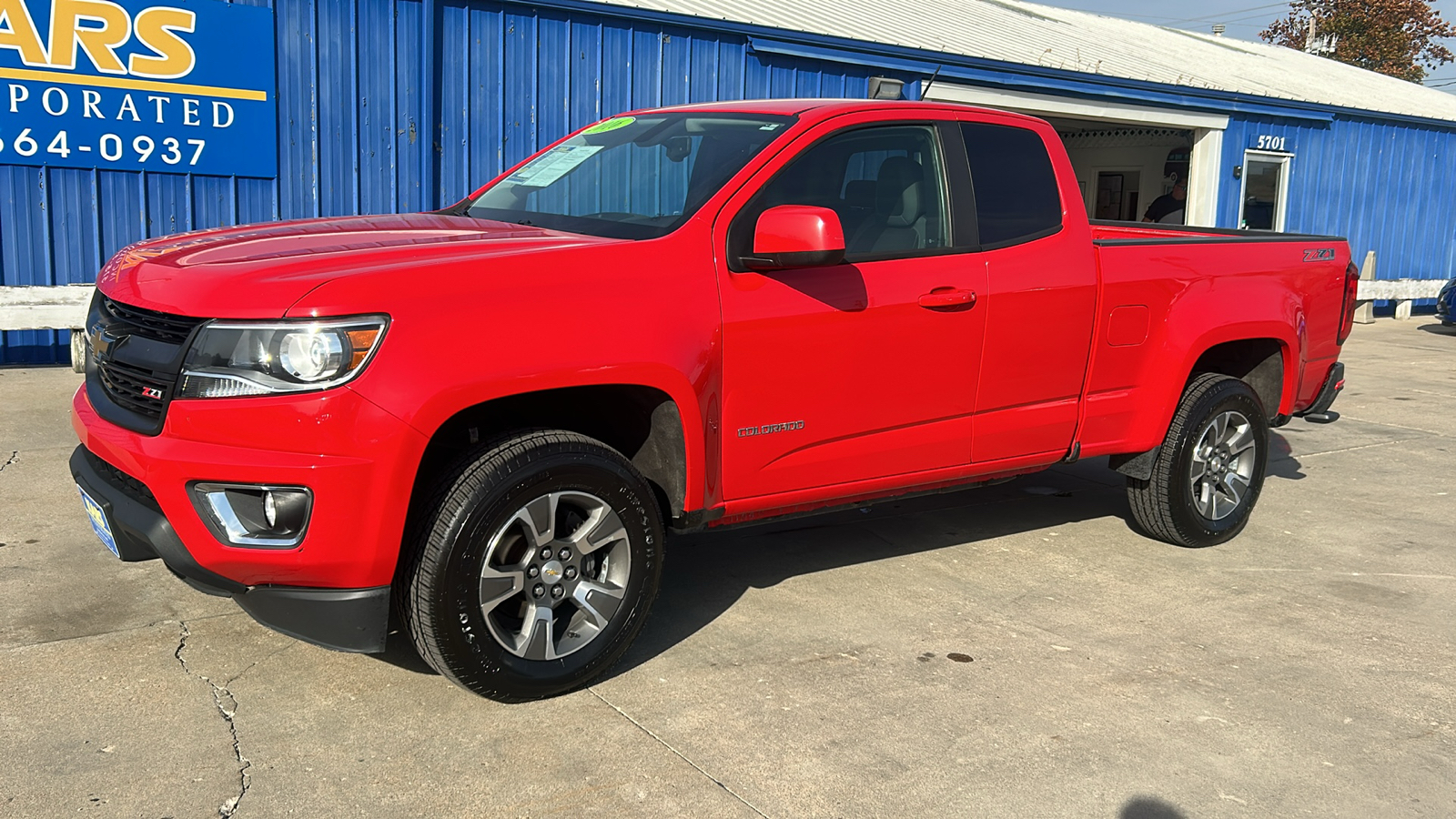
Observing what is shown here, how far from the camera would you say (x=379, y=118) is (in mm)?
10312

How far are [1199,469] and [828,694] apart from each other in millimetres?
2653

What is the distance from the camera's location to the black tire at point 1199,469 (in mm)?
5402

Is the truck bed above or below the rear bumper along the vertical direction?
above

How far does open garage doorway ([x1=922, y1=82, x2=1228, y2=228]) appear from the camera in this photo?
49.0 ft

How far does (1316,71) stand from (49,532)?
2464cm

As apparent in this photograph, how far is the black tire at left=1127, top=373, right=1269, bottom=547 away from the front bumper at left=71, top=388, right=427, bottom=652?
3.59 meters

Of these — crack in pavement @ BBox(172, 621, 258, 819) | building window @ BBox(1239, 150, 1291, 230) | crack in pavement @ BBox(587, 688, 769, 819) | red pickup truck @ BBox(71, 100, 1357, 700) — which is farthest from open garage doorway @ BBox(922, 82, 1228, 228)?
crack in pavement @ BBox(172, 621, 258, 819)

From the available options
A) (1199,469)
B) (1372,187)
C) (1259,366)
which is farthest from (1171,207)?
(1199,469)

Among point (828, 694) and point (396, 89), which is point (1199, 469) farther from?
point (396, 89)

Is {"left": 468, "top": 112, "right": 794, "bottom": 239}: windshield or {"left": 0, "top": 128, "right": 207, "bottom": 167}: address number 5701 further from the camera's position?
{"left": 0, "top": 128, "right": 207, "bottom": 167}: address number 5701

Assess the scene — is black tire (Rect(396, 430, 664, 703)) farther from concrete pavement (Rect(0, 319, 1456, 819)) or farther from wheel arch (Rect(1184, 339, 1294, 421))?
wheel arch (Rect(1184, 339, 1294, 421))

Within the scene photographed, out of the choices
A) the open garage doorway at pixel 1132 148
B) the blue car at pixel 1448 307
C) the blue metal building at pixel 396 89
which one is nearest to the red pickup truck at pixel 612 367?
the blue metal building at pixel 396 89

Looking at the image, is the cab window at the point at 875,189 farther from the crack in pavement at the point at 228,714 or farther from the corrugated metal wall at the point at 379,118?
the corrugated metal wall at the point at 379,118

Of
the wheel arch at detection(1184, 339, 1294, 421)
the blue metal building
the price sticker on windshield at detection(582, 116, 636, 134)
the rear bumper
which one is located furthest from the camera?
the blue metal building
